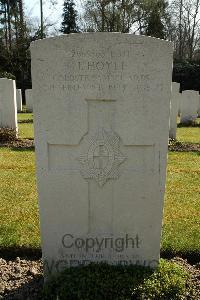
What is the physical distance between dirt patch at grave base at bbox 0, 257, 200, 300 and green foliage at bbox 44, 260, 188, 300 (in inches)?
5.1

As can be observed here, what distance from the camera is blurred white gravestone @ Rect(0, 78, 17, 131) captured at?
1108 centimetres

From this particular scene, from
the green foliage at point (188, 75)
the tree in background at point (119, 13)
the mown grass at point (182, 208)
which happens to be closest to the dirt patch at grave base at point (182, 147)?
the mown grass at point (182, 208)

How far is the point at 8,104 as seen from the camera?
1130 cm

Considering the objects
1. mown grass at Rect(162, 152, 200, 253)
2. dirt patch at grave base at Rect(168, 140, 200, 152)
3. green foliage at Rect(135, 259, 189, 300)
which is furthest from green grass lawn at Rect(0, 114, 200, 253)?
dirt patch at grave base at Rect(168, 140, 200, 152)

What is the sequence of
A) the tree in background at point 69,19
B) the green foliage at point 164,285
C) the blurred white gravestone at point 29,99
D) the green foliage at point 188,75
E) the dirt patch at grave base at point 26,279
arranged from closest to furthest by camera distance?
1. the green foliage at point 164,285
2. the dirt patch at grave base at point 26,279
3. the blurred white gravestone at point 29,99
4. the green foliage at point 188,75
5. the tree in background at point 69,19

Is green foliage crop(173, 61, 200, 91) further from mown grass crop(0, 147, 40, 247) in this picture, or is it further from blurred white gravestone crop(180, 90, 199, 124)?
mown grass crop(0, 147, 40, 247)

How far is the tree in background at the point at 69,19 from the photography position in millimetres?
36375

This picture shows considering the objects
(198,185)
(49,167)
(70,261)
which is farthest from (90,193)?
(198,185)

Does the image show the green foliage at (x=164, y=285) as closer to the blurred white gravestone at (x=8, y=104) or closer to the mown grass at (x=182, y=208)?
the mown grass at (x=182, y=208)

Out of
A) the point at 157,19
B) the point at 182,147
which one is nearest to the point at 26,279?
the point at 182,147

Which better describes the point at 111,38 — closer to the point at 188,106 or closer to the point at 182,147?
the point at 182,147

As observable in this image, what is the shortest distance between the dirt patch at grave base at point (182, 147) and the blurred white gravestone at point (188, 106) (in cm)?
593

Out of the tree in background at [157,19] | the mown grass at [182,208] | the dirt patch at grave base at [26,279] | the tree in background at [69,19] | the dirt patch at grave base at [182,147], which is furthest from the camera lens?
the tree in background at [69,19]

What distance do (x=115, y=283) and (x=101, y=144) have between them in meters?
1.13
